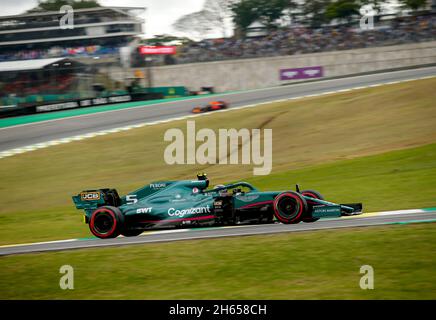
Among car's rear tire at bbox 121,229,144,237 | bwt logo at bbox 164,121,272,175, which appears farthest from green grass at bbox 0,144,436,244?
bwt logo at bbox 164,121,272,175

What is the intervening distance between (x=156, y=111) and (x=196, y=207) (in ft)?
73.8

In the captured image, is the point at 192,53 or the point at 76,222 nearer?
the point at 76,222

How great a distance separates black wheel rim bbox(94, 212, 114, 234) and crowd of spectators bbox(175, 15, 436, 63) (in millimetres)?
35054

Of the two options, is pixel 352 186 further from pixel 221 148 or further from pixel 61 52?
pixel 61 52

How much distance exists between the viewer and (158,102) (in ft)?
120

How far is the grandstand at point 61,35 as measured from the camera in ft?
143

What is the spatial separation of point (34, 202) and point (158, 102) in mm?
17053

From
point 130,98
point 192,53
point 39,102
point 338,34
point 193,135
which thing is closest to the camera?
point 193,135

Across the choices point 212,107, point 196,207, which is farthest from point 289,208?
point 212,107

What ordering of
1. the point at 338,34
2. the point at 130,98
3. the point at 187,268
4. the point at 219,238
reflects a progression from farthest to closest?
1. the point at 338,34
2. the point at 130,98
3. the point at 219,238
4. the point at 187,268

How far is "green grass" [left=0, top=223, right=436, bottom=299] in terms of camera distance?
8.24 meters

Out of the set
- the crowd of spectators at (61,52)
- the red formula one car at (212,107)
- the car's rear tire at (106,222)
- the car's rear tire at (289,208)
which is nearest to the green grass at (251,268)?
the car's rear tire at (289,208)
